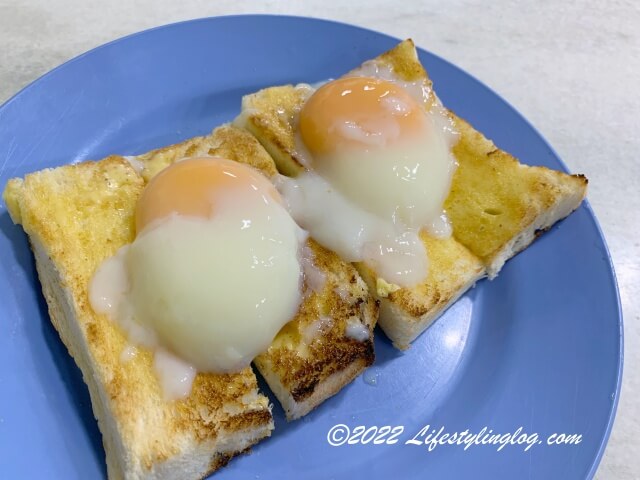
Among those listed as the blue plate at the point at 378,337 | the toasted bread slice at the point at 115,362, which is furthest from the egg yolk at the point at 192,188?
the blue plate at the point at 378,337

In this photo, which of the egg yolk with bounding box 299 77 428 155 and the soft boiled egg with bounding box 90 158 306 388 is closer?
the soft boiled egg with bounding box 90 158 306 388

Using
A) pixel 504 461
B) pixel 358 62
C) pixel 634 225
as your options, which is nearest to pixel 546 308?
pixel 504 461

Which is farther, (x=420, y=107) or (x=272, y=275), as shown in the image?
(x=420, y=107)

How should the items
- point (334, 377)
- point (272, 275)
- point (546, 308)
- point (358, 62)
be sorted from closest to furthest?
point (272, 275) < point (334, 377) < point (546, 308) < point (358, 62)

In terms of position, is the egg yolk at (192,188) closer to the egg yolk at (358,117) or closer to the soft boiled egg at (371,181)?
the soft boiled egg at (371,181)

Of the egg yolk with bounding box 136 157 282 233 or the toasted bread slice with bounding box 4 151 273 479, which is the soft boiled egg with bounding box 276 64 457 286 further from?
the toasted bread slice with bounding box 4 151 273 479

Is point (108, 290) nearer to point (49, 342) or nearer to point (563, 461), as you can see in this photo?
point (49, 342)

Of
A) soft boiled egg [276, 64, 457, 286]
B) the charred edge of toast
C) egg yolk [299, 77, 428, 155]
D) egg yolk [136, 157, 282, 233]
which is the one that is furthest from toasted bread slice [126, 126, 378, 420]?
egg yolk [299, 77, 428, 155]
